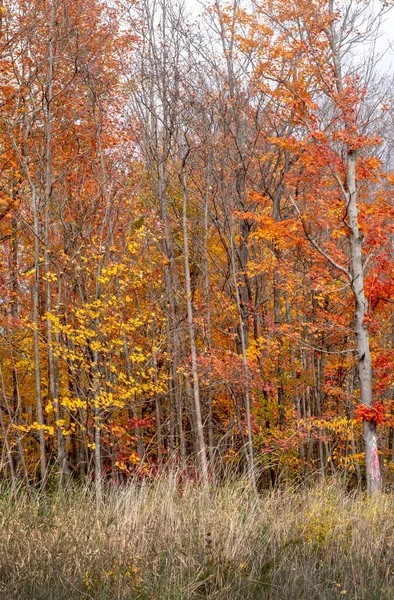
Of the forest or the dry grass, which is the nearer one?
the dry grass

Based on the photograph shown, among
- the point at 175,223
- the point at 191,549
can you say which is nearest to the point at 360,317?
the point at 175,223

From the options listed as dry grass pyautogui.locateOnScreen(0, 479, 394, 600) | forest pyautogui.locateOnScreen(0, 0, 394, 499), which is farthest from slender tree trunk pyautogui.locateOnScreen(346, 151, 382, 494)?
dry grass pyautogui.locateOnScreen(0, 479, 394, 600)

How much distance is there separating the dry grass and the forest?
455cm

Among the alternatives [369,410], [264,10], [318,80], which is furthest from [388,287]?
[264,10]

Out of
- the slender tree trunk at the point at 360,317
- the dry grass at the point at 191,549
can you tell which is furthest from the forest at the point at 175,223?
the dry grass at the point at 191,549

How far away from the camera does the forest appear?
12.6 m

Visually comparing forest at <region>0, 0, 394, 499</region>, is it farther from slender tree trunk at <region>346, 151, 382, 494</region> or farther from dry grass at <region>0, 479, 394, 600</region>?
dry grass at <region>0, 479, 394, 600</region>

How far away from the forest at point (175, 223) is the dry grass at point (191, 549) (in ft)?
14.9

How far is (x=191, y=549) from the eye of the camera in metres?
5.93

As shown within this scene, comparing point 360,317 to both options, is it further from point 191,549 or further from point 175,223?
point 191,549

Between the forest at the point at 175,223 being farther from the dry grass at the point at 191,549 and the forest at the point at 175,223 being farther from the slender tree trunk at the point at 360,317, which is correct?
the dry grass at the point at 191,549

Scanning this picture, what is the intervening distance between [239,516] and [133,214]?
30.9 ft

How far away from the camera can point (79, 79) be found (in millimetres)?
14672

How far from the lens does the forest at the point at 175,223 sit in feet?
41.5
